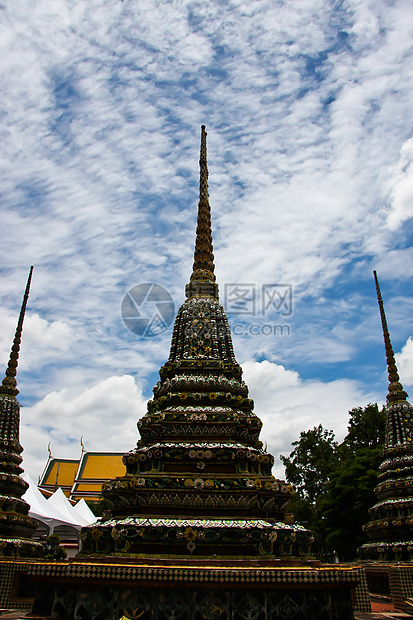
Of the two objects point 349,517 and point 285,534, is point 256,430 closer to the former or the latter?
point 285,534

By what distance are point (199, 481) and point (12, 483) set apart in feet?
32.4

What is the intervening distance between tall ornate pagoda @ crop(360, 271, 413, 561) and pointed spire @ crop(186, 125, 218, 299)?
10.1 metres

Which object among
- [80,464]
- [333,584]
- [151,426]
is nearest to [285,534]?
[333,584]

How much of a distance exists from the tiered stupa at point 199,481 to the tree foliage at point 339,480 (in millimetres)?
13512

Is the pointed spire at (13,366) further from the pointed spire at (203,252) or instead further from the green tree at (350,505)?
the green tree at (350,505)

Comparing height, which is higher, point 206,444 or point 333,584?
point 206,444

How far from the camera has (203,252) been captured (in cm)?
2059

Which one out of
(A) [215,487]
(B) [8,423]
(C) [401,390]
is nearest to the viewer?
(A) [215,487]

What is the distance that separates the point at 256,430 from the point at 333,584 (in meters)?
6.26

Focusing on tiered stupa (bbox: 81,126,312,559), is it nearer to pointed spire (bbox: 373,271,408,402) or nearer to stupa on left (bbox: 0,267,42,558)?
stupa on left (bbox: 0,267,42,558)

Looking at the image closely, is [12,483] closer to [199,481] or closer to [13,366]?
[13,366]

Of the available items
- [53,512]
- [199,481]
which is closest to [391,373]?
[199,481]

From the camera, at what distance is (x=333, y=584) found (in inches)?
369

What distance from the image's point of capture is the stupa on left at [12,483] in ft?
55.8
